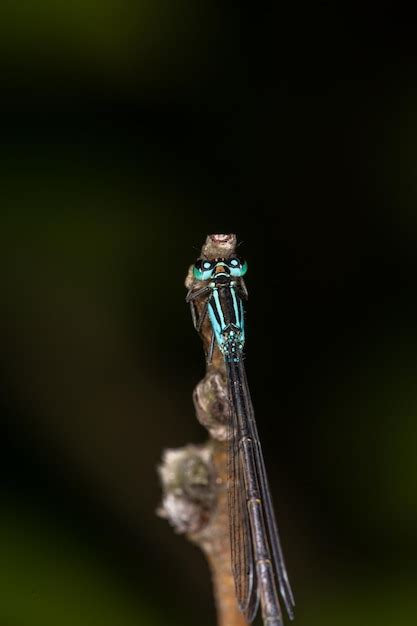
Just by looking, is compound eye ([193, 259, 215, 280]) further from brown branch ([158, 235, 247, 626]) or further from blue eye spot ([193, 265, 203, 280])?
brown branch ([158, 235, 247, 626])

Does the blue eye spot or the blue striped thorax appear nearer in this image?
the blue eye spot

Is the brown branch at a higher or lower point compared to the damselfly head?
lower

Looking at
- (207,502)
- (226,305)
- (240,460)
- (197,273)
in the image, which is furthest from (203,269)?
(207,502)

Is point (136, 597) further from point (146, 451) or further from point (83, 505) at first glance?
point (146, 451)

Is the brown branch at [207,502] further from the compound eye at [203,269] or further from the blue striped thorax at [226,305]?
the compound eye at [203,269]

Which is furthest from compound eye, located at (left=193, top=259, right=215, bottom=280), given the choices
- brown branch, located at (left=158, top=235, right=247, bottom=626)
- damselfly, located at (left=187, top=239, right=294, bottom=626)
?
brown branch, located at (left=158, top=235, right=247, bottom=626)

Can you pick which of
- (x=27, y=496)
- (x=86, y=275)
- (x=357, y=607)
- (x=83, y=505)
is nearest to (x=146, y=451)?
(x=83, y=505)

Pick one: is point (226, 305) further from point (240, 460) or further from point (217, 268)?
point (240, 460)

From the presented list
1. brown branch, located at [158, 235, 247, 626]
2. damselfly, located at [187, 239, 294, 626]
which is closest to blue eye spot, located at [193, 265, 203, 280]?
damselfly, located at [187, 239, 294, 626]
